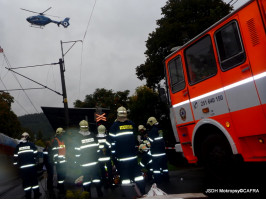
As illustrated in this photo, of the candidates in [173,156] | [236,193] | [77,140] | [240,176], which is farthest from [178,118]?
[173,156]

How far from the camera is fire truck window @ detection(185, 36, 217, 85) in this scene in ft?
14.9

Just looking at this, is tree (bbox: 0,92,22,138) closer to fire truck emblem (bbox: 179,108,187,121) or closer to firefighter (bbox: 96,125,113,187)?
firefighter (bbox: 96,125,113,187)

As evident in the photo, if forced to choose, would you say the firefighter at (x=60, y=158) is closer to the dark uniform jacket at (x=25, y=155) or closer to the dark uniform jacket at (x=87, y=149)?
the dark uniform jacket at (x=25, y=155)

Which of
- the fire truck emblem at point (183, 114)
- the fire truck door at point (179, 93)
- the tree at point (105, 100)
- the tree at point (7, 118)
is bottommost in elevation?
the fire truck emblem at point (183, 114)

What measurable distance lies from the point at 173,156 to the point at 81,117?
15.2 metres

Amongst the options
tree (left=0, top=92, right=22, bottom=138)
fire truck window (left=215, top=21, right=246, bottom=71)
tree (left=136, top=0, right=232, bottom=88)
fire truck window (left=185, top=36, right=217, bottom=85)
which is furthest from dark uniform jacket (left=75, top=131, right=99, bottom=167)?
tree (left=0, top=92, right=22, bottom=138)

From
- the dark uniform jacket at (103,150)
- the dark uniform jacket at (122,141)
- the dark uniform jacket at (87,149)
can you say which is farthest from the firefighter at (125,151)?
the dark uniform jacket at (103,150)

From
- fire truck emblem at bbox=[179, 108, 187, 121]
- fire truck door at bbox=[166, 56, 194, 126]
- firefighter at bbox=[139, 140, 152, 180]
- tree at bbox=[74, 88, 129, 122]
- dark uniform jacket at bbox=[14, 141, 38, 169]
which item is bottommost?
firefighter at bbox=[139, 140, 152, 180]

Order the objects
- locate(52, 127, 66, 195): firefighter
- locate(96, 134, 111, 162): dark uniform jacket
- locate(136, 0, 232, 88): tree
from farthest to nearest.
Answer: locate(136, 0, 232, 88): tree < locate(52, 127, 66, 195): firefighter < locate(96, 134, 111, 162): dark uniform jacket

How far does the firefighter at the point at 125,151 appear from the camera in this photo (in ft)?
15.1

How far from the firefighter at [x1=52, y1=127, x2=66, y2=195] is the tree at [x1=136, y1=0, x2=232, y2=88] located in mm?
14652

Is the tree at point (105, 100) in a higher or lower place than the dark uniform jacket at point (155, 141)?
higher

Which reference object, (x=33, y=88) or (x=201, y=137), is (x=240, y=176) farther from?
(x=33, y=88)

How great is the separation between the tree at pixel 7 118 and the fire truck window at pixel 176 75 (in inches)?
1424
